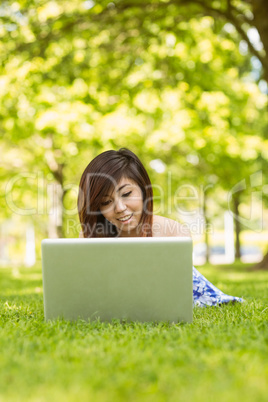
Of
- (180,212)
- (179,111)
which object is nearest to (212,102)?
(179,111)

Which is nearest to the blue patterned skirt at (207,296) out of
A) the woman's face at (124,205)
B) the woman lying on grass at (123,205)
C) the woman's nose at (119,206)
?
the woman lying on grass at (123,205)

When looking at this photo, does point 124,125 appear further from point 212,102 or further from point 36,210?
point 36,210

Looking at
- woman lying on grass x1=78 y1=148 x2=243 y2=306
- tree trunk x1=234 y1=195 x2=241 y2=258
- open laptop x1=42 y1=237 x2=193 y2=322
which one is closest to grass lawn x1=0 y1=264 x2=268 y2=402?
open laptop x1=42 y1=237 x2=193 y2=322

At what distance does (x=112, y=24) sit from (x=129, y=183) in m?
5.94

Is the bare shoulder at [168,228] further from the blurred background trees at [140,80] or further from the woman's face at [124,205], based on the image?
the blurred background trees at [140,80]

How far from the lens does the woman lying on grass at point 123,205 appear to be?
3.42 meters

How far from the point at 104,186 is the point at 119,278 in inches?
40.3

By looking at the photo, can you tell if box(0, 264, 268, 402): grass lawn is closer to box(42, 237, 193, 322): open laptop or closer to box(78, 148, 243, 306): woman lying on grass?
box(42, 237, 193, 322): open laptop

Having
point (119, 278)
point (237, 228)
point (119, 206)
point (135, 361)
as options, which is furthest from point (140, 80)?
point (135, 361)

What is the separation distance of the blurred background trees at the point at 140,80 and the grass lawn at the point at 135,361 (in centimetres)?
659

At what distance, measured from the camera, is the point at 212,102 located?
10.0 metres

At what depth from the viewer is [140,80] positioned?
33.0 ft

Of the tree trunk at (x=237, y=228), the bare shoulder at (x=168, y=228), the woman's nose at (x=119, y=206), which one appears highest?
the woman's nose at (x=119, y=206)

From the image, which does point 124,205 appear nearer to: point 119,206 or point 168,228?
point 119,206
